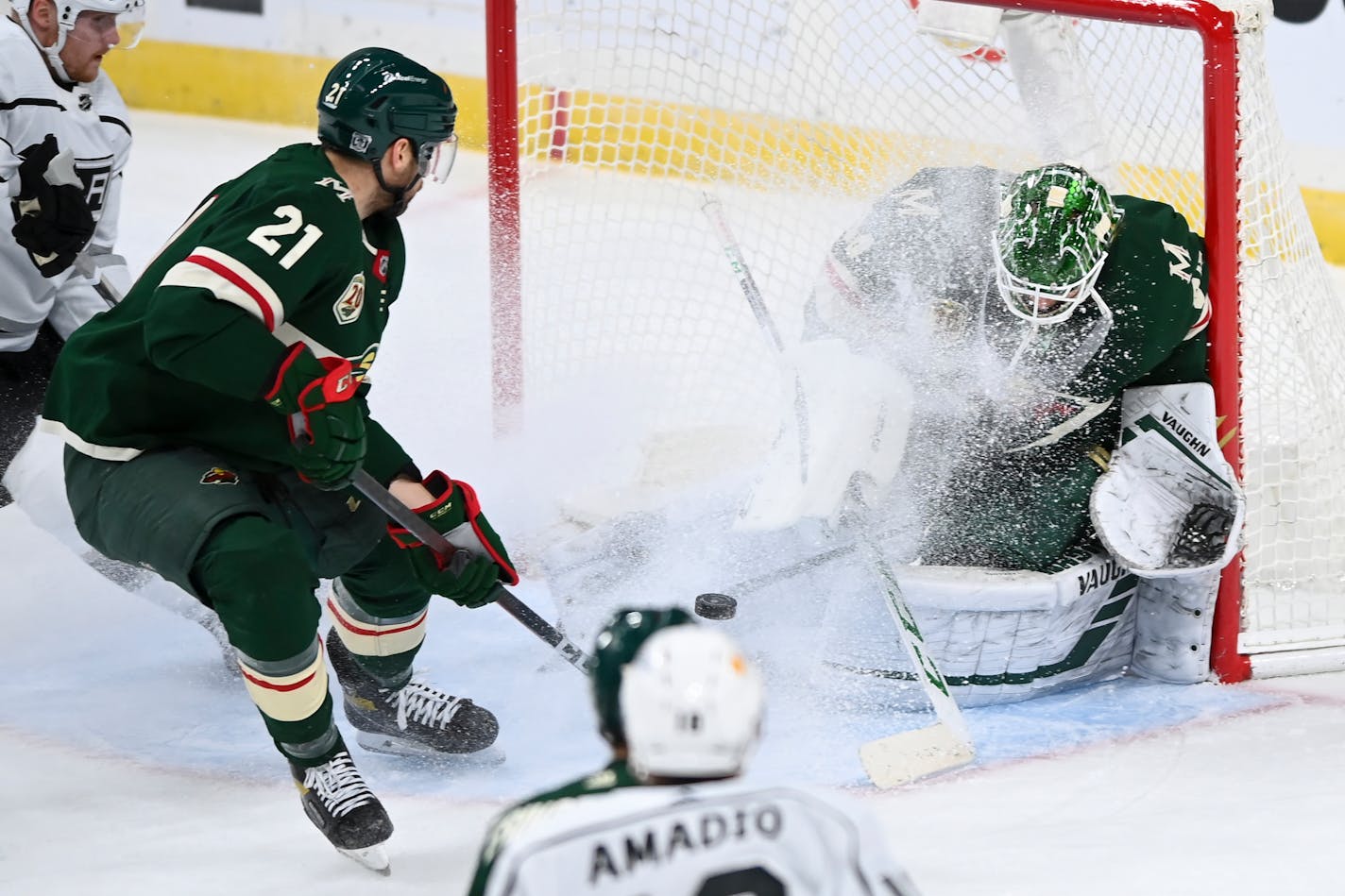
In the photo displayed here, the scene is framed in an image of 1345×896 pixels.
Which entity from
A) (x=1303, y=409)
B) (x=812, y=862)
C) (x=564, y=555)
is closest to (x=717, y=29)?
(x=564, y=555)

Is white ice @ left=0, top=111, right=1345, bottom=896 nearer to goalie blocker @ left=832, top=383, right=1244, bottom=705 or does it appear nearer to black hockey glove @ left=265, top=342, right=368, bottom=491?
goalie blocker @ left=832, top=383, right=1244, bottom=705

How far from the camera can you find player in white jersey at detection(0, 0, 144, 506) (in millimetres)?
2746

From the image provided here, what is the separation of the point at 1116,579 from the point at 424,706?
1170 millimetres

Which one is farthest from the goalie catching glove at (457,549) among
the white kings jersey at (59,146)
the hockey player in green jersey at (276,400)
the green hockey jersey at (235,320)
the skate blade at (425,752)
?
the white kings jersey at (59,146)

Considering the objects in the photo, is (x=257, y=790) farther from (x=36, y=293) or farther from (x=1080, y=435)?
(x=1080, y=435)

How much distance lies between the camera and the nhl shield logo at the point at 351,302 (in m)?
2.14

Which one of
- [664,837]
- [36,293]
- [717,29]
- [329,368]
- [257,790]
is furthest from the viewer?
[717,29]

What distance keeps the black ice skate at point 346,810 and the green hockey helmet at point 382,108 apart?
32.1 inches

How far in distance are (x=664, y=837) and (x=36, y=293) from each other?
2.12 m

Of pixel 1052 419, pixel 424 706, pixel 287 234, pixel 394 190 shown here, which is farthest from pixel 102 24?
pixel 1052 419

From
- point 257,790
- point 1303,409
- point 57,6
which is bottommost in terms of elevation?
point 257,790

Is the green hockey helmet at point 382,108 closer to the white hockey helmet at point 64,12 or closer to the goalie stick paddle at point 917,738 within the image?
the white hockey helmet at point 64,12

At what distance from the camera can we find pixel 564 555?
9.85 feet

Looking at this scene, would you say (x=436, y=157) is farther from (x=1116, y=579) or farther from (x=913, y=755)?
(x=1116, y=579)
